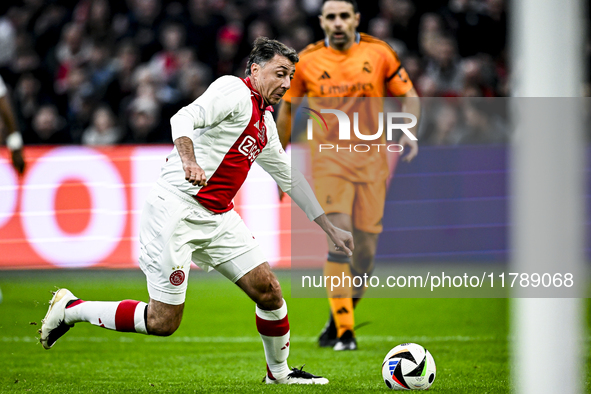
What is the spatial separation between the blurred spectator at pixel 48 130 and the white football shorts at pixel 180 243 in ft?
23.6

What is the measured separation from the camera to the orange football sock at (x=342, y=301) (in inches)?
221

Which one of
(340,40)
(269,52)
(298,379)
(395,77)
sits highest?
(340,40)

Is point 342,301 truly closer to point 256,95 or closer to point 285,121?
point 285,121

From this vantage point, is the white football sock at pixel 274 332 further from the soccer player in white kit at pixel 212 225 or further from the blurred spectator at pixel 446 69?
the blurred spectator at pixel 446 69

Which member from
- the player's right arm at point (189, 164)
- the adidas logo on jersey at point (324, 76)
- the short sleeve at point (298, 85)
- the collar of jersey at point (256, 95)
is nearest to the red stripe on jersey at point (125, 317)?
the player's right arm at point (189, 164)

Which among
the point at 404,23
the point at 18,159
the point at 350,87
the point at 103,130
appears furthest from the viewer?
the point at 404,23

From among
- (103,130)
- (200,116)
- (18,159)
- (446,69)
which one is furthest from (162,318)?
(446,69)

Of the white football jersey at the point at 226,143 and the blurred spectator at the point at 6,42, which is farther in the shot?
the blurred spectator at the point at 6,42

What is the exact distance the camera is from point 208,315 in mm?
7441

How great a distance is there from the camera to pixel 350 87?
18.9 ft

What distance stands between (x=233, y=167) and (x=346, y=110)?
1916 mm

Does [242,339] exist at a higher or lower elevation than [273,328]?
lower

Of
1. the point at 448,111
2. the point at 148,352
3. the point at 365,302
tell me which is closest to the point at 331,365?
the point at 148,352

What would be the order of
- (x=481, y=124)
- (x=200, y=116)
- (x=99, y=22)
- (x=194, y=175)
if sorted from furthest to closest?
(x=99, y=22) → (x=481, y=124) → (x=200, y=116) → (x=194, y=175)
